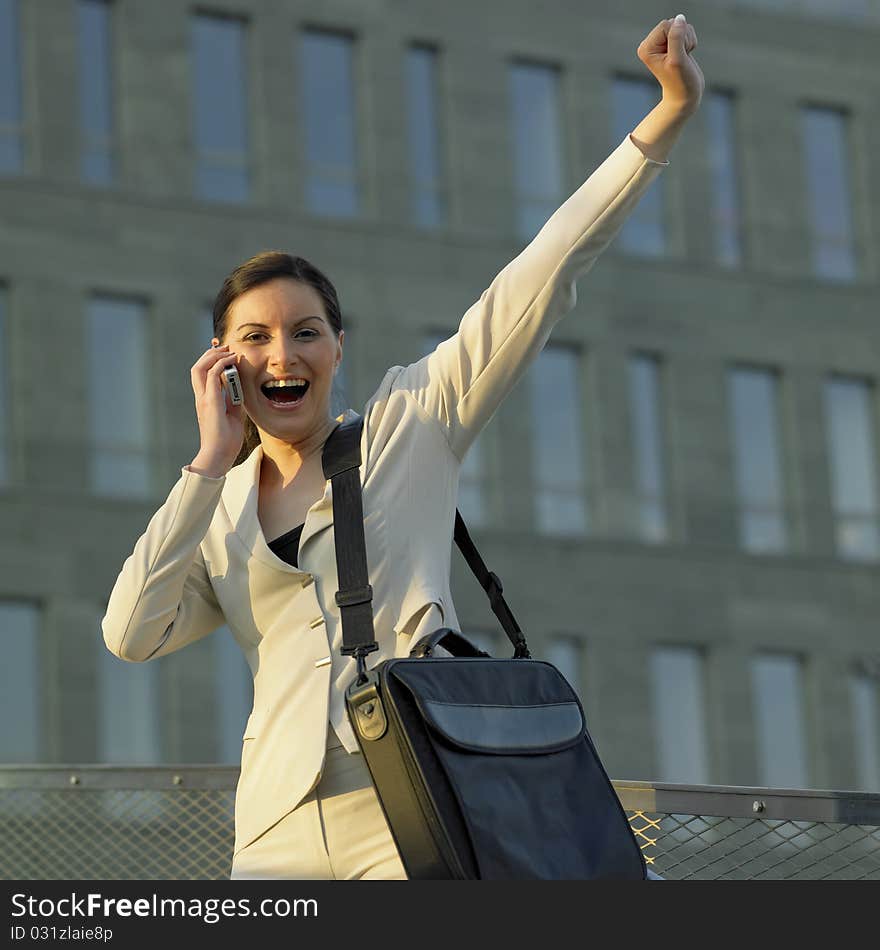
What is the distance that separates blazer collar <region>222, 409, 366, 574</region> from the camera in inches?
175

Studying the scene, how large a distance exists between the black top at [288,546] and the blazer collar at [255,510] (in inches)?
1.1

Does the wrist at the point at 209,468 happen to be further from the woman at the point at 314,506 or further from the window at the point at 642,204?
the window at the point at 642,204

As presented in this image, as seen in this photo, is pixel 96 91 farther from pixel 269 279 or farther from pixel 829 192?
pixel 269 279

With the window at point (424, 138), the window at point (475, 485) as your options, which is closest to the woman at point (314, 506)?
the window at point (475, 485)

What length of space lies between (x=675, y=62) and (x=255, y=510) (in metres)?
1.23

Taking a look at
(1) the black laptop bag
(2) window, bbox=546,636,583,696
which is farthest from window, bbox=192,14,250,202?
(1) the black laptop bag

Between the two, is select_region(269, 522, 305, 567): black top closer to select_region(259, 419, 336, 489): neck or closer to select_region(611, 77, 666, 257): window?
select_region(259, 419, 336, 489): neck

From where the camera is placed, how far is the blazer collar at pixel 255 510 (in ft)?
14.5

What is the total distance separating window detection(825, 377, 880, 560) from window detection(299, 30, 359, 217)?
26.7 feet

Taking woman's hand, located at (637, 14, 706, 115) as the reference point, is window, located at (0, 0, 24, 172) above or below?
above

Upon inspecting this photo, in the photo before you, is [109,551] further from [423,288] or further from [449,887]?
[449,887]

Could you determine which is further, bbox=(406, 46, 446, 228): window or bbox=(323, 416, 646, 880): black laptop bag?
bbox=(406, 46, 446, 228): window

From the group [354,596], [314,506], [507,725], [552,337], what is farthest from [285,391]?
[552,337]

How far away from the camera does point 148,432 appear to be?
2888 centimetres
